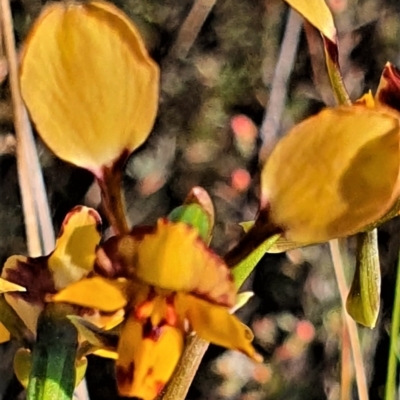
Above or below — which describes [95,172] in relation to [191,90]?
above

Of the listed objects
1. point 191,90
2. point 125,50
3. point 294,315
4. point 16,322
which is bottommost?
point 294,315

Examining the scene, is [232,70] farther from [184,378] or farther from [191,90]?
[184,378]

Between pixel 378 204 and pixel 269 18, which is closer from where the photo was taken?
pixel 378 204

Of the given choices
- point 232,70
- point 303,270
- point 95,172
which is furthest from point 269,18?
point 95,172

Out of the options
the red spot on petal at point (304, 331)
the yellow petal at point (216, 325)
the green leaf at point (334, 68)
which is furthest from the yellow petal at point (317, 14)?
the red spot on petal at point (304, 331)

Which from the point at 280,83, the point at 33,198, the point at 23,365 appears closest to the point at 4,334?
the point at 23,365

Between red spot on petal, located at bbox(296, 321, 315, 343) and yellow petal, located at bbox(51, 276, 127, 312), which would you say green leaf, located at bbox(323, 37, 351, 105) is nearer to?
yellow petal, located at bbox(51, 276, 127, 312)

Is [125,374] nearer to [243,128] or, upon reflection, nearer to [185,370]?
[185,370]

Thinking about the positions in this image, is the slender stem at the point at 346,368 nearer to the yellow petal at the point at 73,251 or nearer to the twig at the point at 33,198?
the twig at the point at 33,198
